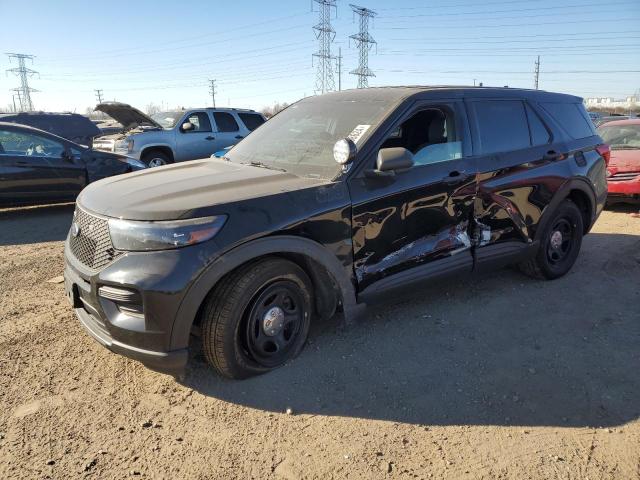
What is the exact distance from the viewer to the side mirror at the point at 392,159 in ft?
10.7

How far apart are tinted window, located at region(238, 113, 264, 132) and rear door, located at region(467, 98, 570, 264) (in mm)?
9595

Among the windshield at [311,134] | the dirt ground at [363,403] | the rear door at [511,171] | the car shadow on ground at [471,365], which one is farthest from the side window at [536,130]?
the windshield at [311,134]

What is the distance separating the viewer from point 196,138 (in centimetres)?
1233

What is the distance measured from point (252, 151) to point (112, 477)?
261 cm

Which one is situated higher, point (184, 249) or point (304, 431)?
point (184, 249)

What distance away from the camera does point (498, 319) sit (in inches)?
161

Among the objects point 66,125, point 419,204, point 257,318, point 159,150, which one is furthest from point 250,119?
point 257,318

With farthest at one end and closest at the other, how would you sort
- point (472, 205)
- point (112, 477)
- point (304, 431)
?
point (472, 205)
point (304, 431)
point (112, 477)

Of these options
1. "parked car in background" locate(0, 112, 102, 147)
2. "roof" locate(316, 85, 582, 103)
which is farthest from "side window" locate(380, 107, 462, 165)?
"parked car in background" locate(0, 112, 102, 147)

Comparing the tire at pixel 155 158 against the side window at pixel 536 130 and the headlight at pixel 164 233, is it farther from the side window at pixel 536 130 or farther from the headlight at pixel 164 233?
the headlight at pixel 164 233

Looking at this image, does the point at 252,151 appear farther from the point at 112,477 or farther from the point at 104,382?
the point at 112,477

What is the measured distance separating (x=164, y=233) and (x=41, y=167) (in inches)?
252

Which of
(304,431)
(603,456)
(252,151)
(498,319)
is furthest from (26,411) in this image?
(498,319)

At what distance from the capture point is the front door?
3395mm
